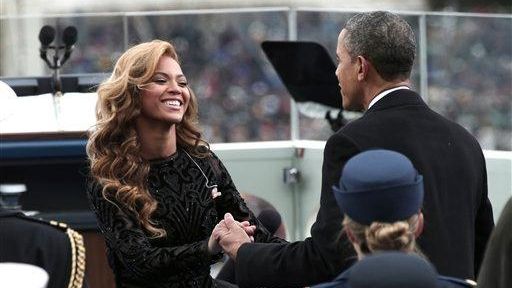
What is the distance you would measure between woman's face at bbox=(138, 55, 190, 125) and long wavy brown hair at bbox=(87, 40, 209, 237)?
2 centimetres

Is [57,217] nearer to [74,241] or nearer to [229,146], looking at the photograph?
[74,241]

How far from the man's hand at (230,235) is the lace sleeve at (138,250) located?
3.8 inches

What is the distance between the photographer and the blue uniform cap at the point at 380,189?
123 inches

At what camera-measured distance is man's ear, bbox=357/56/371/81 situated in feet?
13.0

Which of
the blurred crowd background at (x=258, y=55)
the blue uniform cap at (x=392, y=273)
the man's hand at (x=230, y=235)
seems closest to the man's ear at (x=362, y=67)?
the man's hand at (x=230, y=235)

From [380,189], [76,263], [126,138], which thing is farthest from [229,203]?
[380,189]

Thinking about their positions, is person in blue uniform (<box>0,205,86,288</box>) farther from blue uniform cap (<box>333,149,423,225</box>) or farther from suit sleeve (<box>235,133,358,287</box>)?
blue uniform cap (<box>333,149,423,225</box>)

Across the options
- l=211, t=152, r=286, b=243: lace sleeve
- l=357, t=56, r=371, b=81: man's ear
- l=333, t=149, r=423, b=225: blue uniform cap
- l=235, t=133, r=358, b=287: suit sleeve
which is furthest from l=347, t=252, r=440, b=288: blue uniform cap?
l=211, t=152, r=286, b=243: lace sleeve

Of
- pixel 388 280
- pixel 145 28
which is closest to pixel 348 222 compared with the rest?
pixel 388 280

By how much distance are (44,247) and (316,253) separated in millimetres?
785

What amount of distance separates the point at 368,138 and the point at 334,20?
6271 millimetres

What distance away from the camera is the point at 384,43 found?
3980mm

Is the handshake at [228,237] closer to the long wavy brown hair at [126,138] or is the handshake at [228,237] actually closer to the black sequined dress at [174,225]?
the black sequined dress at [174,225]

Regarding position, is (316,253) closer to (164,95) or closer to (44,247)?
(44,247)
